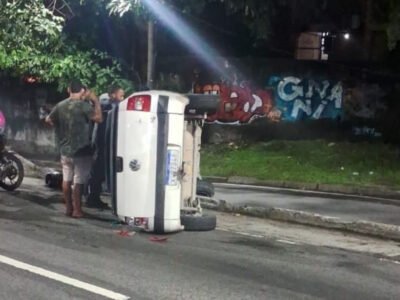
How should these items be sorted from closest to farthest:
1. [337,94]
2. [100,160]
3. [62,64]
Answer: [100,160]
[62,64]
[337,94]

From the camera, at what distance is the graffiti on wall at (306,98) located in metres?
18.9

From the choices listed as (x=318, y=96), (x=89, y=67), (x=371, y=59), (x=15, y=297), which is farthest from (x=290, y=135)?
(x=15, y=297)

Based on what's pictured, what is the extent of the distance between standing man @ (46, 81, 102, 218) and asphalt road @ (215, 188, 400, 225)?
8.85 feet

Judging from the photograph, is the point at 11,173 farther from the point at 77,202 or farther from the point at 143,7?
the point at 143,7

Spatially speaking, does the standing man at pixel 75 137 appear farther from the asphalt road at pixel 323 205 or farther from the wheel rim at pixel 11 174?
the asphalt road at pixel 323 205

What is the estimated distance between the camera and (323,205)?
36.3ft

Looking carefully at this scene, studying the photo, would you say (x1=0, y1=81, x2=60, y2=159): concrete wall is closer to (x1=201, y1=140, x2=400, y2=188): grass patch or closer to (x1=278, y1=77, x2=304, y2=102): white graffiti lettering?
(x1=201, y1=140, x2=400, y2=188): grass patch

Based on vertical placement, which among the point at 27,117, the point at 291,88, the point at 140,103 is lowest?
the point at 27,117

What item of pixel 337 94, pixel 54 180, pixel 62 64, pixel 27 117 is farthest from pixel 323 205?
pixel 27 117

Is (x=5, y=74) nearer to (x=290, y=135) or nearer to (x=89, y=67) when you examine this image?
(x=89, y=67)

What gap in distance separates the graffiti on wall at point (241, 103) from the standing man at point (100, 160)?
30.8ft

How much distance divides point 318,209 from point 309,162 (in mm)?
5323

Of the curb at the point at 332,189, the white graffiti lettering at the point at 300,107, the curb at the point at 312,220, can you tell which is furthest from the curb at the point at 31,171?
the white graffiti lettering at the point at 300,107

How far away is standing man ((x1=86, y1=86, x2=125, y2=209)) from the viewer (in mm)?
9672
